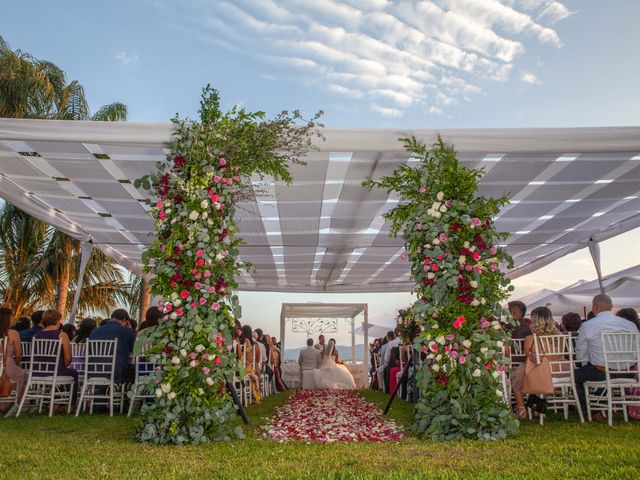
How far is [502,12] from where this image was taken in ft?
27.1

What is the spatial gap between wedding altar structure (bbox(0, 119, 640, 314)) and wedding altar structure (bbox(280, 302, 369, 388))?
3.66 metres

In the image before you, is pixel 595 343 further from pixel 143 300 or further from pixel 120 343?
pixel 143 300

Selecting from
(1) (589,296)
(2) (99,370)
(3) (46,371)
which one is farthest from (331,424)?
(1) (589,296)

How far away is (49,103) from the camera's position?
16.4 meters

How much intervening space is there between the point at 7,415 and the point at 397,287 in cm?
1133

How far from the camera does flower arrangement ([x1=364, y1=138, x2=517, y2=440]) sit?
4977mm

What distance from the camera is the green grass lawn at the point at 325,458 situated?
135 inches

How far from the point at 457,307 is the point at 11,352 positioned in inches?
225

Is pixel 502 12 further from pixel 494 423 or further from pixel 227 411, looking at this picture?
pixel 227 411

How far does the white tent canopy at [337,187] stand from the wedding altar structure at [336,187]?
0.01 metres

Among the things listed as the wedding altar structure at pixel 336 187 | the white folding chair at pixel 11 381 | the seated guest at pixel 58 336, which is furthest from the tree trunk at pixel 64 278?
the seated guest at pixel 58 336

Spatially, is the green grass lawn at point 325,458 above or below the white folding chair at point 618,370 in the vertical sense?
below

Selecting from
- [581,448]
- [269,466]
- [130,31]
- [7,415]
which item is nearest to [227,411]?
[269,466]

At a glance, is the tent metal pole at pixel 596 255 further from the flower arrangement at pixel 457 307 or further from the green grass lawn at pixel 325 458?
the flower arrangement at pixel 457 307
